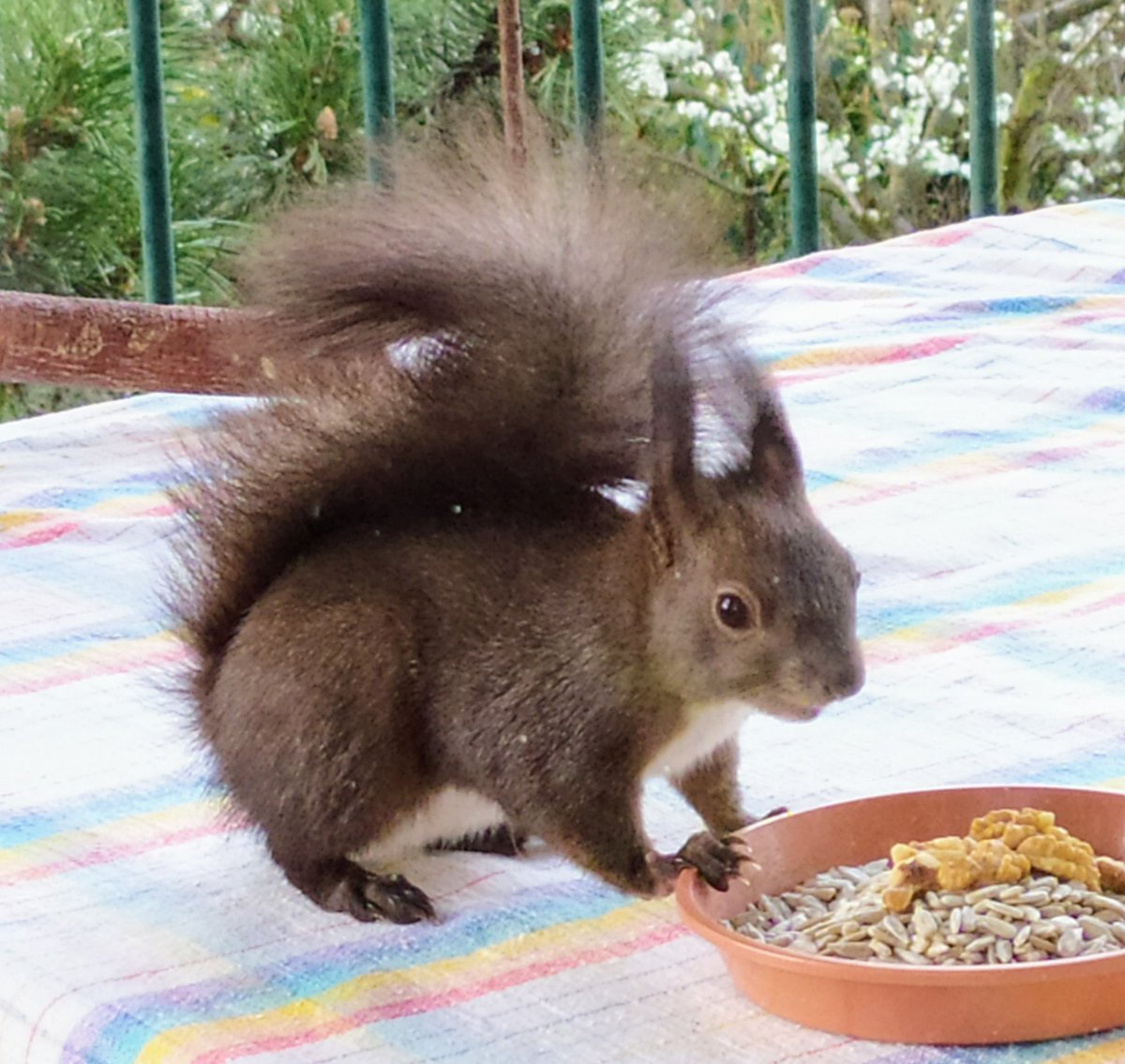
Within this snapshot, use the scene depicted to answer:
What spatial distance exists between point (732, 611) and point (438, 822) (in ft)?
0.52

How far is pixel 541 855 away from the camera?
94 centimetres

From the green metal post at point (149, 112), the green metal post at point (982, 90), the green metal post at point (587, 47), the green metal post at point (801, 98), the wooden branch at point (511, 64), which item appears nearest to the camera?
the wooden branch at point (511, 64)

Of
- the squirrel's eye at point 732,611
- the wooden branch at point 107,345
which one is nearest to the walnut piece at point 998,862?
the squirrel's eye at point 732,611

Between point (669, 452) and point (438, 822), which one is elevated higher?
point (669, 452)

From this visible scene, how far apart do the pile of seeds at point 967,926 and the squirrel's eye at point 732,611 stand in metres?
0.11

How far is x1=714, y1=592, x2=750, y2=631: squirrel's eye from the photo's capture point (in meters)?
0.85

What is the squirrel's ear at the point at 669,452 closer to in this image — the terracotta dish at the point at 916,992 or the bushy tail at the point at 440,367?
the bushy tail at the point at 440,367

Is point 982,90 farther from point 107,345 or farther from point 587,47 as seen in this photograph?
point 107,345

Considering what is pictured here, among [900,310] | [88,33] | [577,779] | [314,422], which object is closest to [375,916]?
[577,779]

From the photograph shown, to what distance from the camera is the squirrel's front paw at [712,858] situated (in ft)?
2.71

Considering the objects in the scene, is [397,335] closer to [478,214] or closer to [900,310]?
[478,214]

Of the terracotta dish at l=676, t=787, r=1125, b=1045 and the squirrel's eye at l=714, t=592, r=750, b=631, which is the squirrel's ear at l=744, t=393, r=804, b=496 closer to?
the squirrel's eye at l=714, t=592, r=750, b=631

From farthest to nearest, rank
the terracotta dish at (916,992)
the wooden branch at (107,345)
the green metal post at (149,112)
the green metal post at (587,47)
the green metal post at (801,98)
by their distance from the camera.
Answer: the green metal post at (801,98) < the green metal post at (587,47) < the green metal post at (149,112) < the wooden branch at (107,345) < the terracotta dish at (916,992)

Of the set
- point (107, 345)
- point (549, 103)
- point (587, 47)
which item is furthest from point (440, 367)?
point (549, 103)
